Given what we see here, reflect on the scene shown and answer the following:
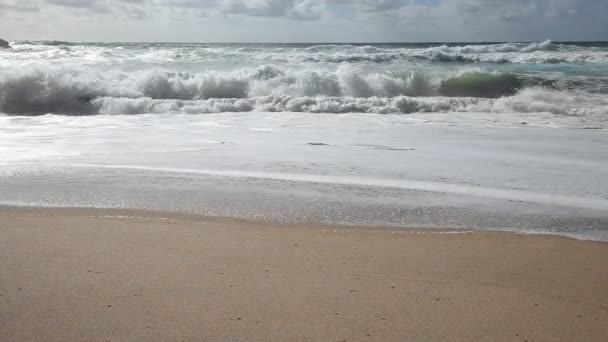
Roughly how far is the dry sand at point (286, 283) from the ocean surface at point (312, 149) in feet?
1.77

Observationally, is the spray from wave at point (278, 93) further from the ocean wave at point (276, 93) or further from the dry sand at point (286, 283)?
the dry sand at point (286, 283)

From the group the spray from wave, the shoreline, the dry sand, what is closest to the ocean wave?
the spray from wave

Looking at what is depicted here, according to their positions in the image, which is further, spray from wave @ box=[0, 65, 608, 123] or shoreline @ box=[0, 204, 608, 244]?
spray from wave @ box=[0, 65, 608, 123]

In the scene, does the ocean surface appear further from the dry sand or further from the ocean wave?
the dry sand

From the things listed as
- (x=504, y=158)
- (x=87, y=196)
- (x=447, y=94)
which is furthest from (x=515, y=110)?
(x=87, y=196)

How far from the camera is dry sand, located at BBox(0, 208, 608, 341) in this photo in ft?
8.65

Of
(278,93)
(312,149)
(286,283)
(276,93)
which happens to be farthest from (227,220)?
(278,93)

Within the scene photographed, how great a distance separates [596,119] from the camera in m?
11.6

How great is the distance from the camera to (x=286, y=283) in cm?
317

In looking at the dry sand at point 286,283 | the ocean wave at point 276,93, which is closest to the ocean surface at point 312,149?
the ocean wave at point 276,93

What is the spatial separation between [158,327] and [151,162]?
4296mm

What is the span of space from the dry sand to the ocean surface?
1.77 ft

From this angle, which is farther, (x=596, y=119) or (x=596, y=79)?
(x=596, y=79)

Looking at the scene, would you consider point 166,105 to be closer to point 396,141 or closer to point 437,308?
point 396,141
